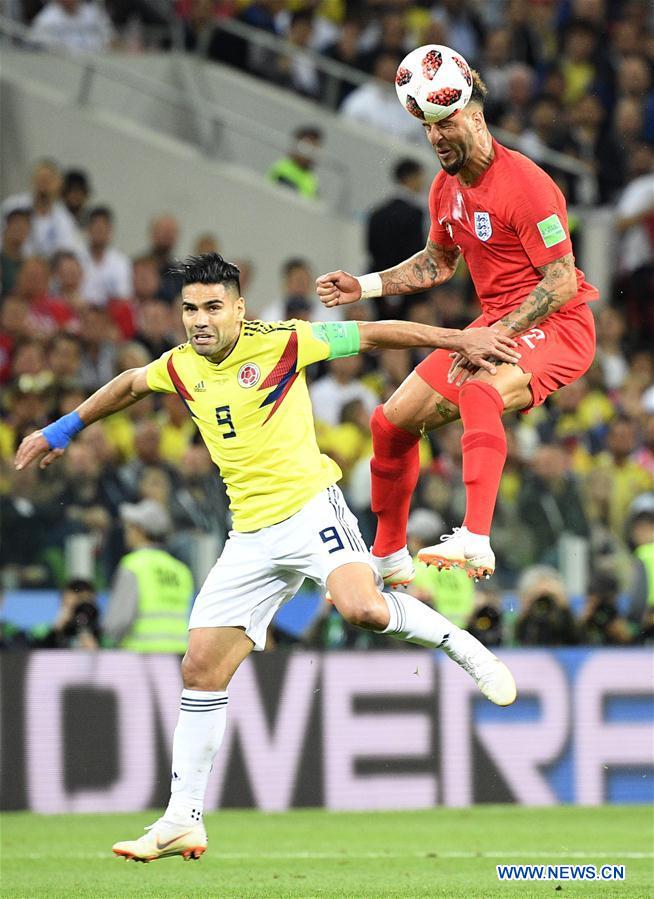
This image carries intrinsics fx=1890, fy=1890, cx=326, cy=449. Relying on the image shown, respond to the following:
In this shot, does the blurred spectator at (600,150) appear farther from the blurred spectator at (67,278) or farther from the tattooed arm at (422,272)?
the tattooed arm at (422,272)

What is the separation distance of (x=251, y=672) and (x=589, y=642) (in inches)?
105

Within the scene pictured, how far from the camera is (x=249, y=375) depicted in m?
8.92

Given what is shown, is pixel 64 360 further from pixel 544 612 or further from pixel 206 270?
pixel 206 270

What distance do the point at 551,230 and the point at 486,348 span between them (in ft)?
2.21

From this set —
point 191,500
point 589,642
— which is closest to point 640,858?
point 589,642

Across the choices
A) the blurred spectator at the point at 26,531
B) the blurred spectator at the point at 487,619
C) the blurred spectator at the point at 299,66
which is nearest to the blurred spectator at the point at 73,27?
the blurred spectator at the point at 299,66

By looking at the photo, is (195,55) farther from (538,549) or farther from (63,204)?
(538,549)

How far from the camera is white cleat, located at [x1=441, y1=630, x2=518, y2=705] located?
8.92 metres

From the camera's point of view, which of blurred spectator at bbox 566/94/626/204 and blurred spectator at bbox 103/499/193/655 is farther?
blurred spectator at bbox 566/94/626/204

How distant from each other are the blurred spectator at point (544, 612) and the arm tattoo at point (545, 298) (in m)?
5.39

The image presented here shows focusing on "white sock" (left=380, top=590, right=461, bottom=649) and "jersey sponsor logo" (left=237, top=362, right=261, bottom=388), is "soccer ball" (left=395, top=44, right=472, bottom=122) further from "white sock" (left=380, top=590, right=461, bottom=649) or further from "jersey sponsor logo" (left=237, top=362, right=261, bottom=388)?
"white sock" (left=380, top=590, right=461, bottom=649)

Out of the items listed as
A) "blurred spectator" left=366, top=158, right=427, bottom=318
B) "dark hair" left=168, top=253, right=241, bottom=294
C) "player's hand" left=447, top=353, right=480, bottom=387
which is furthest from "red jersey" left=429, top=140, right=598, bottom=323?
"blurred spectator" left=366, top=158, right=427, bottom=318

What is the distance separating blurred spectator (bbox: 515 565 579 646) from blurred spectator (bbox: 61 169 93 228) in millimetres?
5199

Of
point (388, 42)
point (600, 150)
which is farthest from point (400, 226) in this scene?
point (600, 150)
